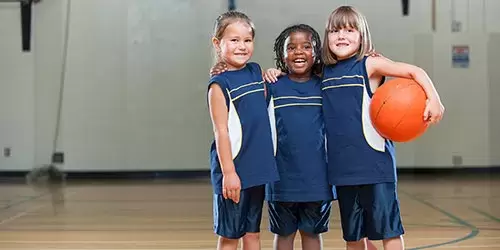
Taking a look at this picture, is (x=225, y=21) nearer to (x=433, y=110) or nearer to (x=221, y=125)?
(x=221, y=125)

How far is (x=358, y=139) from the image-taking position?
2.88 m

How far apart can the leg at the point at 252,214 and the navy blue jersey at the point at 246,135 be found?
95mm

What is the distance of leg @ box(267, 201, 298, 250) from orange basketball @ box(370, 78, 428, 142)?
0.56 m

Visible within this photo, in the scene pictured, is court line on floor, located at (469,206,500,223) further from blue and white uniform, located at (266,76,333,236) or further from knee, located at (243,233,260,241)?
knee, located at (243,233,260,241)

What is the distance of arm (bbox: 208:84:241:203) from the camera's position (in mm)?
2803

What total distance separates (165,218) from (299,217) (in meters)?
3.26

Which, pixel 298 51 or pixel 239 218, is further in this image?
pixel 298 51

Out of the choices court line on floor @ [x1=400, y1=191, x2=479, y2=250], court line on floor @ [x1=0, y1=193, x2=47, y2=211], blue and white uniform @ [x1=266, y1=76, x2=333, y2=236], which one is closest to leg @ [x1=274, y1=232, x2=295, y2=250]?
blue and white uniform @ [x1=266, y1=76, x2=333, y2=236]

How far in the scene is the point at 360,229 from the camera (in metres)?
2.93

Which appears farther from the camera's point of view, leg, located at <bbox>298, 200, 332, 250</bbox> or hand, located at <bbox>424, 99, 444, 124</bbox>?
leg, located at <bbox>298, 200, 332, 250</bbox>

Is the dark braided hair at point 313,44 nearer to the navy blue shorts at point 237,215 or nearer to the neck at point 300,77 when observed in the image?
the neck at point 300,77

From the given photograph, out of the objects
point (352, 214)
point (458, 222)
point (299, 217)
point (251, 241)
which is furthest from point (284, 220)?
point (458, 222)

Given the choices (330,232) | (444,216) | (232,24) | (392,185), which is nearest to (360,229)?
(392,185)

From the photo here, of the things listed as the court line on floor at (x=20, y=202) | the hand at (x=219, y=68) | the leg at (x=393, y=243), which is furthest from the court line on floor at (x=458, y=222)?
the court line on floor at (x=20, y=202)
